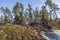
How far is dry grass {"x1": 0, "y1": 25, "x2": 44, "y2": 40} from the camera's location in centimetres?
503

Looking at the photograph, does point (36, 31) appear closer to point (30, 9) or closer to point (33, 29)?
point (33, 29)

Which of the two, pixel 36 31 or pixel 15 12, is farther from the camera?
pixel 15 12

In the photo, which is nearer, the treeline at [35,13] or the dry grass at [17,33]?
the dry grass at [17,33]

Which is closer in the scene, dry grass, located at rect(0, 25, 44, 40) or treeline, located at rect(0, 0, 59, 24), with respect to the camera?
dry grass, located at rect(0, 25, 44, 40)

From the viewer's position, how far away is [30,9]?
57.7 metres

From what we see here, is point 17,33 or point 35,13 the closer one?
point 17,33

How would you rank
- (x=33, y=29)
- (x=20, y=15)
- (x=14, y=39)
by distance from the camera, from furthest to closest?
(x=20, y=15) < (x=33, y=29) < (x=14, y=39)

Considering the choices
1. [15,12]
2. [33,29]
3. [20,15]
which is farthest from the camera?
[15,12]

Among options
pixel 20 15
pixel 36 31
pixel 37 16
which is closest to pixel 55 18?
pixel 37 16

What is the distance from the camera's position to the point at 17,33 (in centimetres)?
513

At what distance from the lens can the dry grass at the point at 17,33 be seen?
198 inches

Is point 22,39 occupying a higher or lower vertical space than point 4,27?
lower

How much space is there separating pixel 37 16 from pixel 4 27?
52.4 m

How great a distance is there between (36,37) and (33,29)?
30 cm
